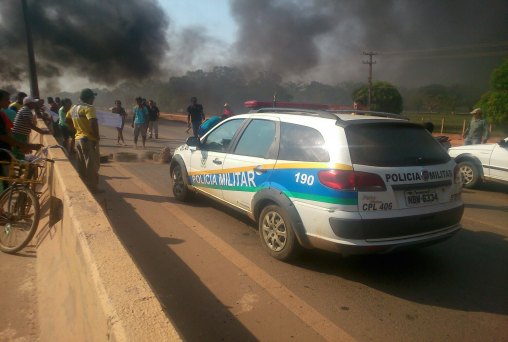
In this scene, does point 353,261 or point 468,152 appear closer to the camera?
point 353,261

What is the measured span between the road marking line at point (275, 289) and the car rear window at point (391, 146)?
1.16 meters

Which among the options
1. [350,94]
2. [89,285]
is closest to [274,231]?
[89,285]

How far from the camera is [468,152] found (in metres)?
7.18

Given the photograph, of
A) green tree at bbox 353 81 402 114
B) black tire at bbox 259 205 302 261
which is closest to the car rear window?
black tire at bbox 259 205 302 261

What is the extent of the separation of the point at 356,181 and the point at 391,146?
1.72ft

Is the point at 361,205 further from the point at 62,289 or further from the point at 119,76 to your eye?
the point at 119,76

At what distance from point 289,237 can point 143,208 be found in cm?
264

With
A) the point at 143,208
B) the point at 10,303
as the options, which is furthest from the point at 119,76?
the point at 10,303

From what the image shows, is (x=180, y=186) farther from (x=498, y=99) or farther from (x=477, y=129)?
(x=498, y=99)

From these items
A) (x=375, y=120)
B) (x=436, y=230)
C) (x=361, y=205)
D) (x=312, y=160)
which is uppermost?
(x=375, y=120)

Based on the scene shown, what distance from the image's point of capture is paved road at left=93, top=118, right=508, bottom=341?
252 cm

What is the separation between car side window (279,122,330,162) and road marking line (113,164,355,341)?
1.05 metres

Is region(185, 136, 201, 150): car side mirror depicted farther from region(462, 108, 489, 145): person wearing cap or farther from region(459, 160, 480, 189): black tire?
region(462, 108, 489, 145): person wearing cap

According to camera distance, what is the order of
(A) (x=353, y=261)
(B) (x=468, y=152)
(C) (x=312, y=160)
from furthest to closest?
(B) (x=468, y=152) → (A) (x=353, y=261) → (C) (x=312, y=160)
